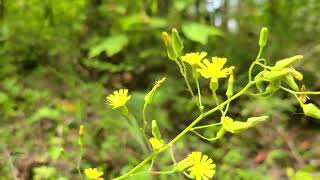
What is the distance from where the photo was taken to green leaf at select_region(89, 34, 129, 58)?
7.00ft

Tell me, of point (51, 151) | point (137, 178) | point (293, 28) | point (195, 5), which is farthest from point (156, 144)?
point (293, 28)

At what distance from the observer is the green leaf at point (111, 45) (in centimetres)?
213

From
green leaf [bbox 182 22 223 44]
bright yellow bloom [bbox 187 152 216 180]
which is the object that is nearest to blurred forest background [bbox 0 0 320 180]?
green leaf [bbox 182 22 223 44]

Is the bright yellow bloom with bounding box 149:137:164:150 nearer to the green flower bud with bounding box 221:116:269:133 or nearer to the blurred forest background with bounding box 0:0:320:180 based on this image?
the green flower bud with bounding box 221:116:269:133

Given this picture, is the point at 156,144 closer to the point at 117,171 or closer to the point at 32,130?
the point at 117,171

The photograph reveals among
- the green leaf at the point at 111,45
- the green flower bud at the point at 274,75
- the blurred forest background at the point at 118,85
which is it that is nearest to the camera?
the green flower bud at the point at 274,75

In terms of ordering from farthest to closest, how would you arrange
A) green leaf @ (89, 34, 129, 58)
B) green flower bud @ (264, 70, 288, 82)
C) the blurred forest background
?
green leaf @ (89, 34, 129, 58)
the blurred forest background
green flower bud @ (264, 70, 288, 82)

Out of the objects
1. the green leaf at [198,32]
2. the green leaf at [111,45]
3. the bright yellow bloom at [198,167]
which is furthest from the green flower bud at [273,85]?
the green leaf at [111,45]

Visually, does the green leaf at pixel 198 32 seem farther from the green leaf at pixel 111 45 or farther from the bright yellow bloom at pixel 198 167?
the bright yellow bloom at pixel 198 167

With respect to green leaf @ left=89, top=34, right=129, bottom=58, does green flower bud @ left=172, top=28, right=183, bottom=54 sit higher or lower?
higher

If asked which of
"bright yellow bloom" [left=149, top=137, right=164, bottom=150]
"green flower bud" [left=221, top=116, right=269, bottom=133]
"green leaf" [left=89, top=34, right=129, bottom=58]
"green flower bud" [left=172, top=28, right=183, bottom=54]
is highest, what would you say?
"green flower bud" [left=172, top=28, right=183, bottom=54]

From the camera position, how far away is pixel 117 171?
1897 mm

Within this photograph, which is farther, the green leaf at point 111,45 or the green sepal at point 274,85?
the green leaf at point 111,45

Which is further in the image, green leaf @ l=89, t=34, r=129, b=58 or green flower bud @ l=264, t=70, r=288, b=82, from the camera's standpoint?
green leaf @ l=89, t=34, r=129, b=58
